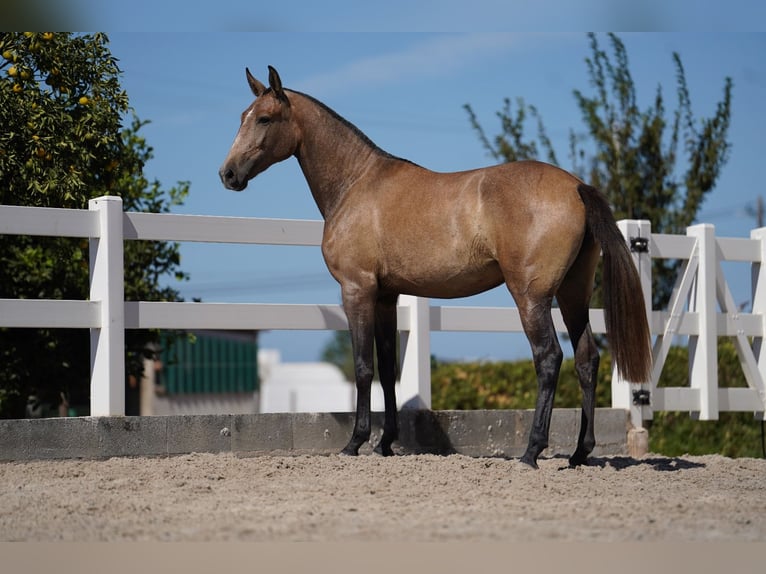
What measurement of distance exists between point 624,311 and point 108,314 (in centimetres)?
315

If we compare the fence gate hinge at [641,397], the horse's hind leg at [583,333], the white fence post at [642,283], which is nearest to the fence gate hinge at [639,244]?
the white fence post at [642,283]

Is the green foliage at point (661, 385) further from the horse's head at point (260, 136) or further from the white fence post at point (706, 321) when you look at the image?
the horse's head at point (260, 136)

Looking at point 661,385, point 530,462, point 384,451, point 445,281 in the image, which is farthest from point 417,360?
point 661,385

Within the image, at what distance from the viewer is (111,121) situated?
6.93 m

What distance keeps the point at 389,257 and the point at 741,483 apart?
2.44 m

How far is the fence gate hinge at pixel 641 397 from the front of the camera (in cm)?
764

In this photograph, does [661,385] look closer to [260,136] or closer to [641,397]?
[641,397]

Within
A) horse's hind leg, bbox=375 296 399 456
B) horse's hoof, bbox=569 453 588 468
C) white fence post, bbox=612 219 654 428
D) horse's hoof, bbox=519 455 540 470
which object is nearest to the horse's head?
horse's hind leg, bbox=375 296 399 456

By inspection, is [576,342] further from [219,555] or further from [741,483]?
[219,555]

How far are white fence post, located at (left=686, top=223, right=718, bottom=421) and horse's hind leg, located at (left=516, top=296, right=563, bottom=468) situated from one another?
2.74 metres

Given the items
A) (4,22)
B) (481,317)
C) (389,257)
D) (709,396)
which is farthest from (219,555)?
(709,396)

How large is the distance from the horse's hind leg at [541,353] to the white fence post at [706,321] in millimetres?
2737

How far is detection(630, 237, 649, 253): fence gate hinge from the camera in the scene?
302 inches

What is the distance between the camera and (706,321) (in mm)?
7902
